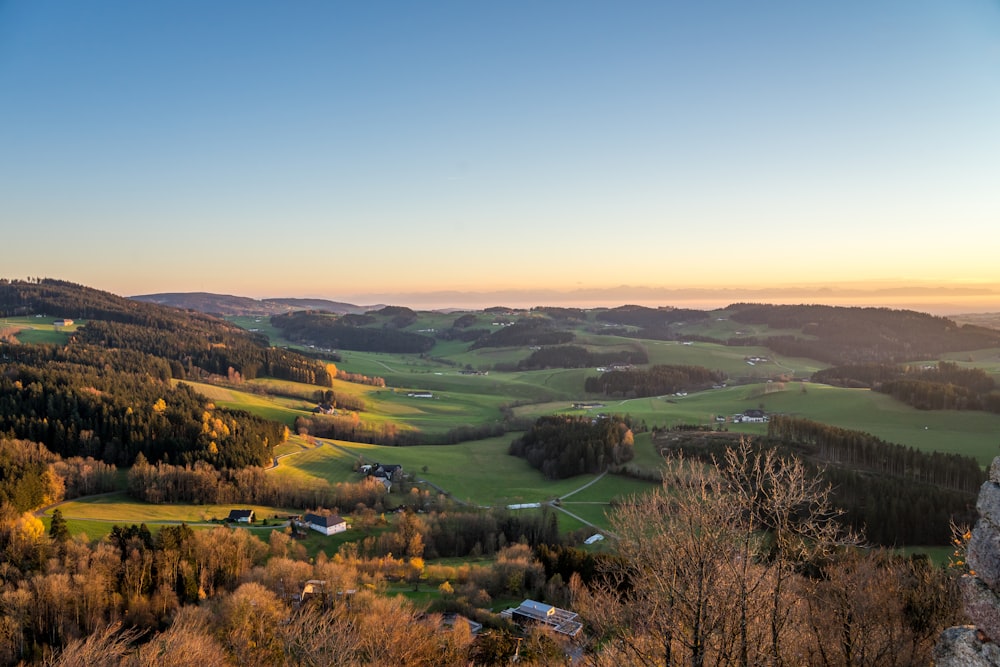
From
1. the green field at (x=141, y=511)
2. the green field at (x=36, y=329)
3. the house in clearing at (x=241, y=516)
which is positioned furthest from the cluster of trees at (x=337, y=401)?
the green field at (x=36, y=329)

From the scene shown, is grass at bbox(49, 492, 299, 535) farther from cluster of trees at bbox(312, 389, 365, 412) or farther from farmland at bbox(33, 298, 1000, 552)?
cluster of trees at bbox(312, 389, 365, 412)

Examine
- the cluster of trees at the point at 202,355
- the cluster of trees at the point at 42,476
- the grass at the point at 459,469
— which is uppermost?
the cluster of trees at the point at 202,355

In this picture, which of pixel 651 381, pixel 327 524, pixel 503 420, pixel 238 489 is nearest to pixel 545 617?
pixel 327 524

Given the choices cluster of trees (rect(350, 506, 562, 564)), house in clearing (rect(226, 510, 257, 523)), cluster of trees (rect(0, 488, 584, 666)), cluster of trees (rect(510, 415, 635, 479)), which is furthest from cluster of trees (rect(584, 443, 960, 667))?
cluster of trees (rect(510, 415, 635, 479))

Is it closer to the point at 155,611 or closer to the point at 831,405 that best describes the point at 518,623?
the point at 155,611

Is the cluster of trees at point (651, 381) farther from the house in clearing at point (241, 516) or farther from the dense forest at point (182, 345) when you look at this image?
the house in clearing at point (241, 516)
